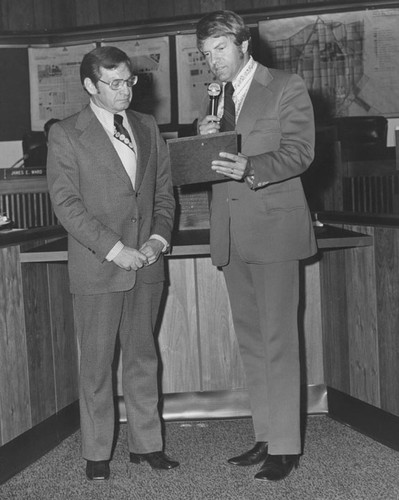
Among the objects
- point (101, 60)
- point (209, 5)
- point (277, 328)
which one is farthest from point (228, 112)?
point (209, 5)

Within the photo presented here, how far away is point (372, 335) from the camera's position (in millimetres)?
3309

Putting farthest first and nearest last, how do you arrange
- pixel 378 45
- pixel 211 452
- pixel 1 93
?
pixel 1 93
pixel 378 45
pixel 211 452

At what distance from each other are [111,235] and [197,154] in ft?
1.41

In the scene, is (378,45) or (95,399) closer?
(95,399)

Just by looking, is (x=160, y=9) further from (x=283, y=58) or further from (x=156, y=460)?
(x=156, y=460)

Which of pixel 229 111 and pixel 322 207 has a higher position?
pixel 229 111

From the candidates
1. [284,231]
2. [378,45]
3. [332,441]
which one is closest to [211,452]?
[332,441]

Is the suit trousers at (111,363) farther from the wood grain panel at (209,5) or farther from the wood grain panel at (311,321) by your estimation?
the wood grain panel at (209,5)

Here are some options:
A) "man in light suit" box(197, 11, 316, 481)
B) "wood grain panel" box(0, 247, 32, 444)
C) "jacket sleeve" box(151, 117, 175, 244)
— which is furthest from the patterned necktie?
"wood grain panel" box(0, 247, 32, 444)

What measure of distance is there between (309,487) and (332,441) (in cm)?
56

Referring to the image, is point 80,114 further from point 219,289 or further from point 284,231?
point 219,289

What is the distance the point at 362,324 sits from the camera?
133 inches

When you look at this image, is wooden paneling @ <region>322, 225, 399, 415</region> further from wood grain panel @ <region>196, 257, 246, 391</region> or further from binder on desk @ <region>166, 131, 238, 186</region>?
binder on desk @ <region>166, 131, 238, 186</region>

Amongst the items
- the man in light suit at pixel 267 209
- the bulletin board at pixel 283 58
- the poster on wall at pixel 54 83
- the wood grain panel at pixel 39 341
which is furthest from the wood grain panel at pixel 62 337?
the poster on wall at pixel 54 83
